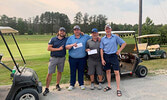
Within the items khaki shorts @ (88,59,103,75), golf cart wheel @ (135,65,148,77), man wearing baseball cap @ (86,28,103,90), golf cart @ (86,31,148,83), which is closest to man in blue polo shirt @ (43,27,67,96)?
man wearing baseball cap @ (86,28,103,90)

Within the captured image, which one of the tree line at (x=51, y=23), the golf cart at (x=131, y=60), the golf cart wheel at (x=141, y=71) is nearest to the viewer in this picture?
the golf cart at (x=131, y=60)

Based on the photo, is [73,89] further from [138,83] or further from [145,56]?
[145,56]

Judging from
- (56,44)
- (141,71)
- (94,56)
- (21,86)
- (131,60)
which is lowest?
(141,71)

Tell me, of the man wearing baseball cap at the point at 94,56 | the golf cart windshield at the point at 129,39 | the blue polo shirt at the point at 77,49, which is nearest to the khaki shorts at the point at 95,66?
the man wearing baseball cap at the point at 94,56

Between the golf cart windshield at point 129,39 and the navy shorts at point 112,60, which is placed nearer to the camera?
the navy shorts at point 112,60

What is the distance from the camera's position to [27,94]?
3.20m

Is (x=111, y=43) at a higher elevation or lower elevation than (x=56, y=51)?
higher

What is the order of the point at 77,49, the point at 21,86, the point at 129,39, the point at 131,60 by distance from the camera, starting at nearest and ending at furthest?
the point at 21,86
the point at 77,49
the point at 129,39
the point at 131,60

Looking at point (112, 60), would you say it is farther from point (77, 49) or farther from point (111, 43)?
point (77, 49)

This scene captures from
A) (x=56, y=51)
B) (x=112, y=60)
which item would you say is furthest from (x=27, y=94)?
(x=112, y=60)

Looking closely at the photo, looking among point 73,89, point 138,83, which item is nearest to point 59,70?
point 73,89

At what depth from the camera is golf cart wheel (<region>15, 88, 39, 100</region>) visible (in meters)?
3.13

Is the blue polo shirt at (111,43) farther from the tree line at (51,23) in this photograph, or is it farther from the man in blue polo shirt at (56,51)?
the tree line at (51,23)

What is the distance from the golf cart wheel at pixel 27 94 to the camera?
3.13 m
